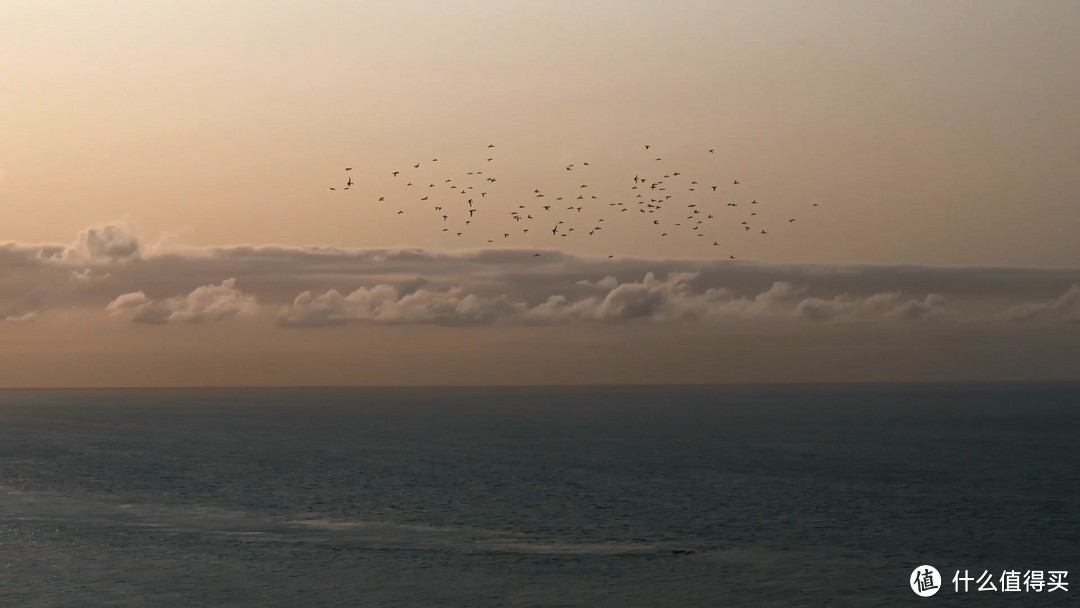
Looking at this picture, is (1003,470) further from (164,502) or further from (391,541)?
(164,502)

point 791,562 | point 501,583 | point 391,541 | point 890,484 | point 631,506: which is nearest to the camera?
point 501,583

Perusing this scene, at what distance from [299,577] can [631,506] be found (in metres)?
42.5

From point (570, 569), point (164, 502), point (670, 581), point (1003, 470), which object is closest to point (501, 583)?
point (570, 569)

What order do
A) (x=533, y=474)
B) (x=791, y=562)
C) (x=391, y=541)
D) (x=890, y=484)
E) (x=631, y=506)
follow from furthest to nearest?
(x=533, y=474) < (x=890, y=484) < (x=631, y=506) < (x=391, y=541) < (x=791, y=562)

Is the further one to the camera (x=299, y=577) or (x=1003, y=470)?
(x=1003, y=470)

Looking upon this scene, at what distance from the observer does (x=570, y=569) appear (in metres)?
77.1

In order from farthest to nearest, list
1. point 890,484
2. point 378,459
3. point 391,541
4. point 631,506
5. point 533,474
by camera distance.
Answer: point 378,459
point 533,474
point 890,484
point 631,506
point 391,541

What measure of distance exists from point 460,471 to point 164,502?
42.9 metres

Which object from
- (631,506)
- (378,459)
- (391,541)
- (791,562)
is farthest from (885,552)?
(378,459)

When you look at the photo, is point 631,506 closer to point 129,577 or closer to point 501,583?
point 501,583

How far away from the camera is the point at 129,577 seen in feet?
246

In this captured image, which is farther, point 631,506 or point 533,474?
point 533,474

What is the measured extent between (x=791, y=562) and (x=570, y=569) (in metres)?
15.8

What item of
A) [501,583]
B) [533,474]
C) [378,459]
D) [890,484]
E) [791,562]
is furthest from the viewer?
[378,459]
